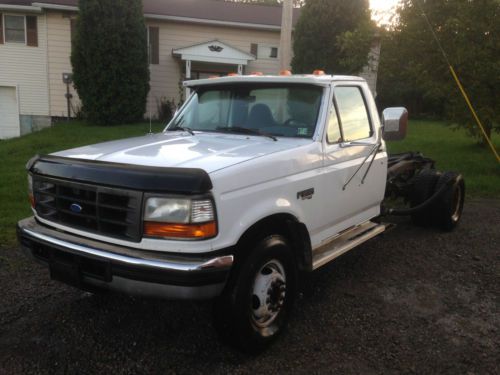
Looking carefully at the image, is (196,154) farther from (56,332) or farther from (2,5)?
(2,5)

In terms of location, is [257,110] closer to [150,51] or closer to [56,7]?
[150,51]

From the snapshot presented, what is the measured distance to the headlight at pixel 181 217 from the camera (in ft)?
9.14

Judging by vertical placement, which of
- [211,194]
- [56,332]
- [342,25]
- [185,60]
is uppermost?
[342,25]

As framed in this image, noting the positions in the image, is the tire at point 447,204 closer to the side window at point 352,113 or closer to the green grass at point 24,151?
the side window at point 352,113

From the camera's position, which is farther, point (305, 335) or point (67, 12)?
point (67, 12)

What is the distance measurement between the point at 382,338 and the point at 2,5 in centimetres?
1986

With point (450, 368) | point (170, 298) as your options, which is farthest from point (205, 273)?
point (450, 368)

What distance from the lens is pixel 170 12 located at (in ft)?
64.0

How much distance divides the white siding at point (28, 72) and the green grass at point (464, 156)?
14.0m

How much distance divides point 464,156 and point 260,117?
31.9 feet

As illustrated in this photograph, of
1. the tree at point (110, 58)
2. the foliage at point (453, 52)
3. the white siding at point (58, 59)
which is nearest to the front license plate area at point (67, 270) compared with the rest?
the foliage at point (453, 52)

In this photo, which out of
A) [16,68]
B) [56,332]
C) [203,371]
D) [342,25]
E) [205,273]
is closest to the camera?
[205,273]

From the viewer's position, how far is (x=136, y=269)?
110 inches

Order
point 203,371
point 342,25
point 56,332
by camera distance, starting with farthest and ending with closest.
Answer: point 342,25 < point 56,332 < point 203,371
